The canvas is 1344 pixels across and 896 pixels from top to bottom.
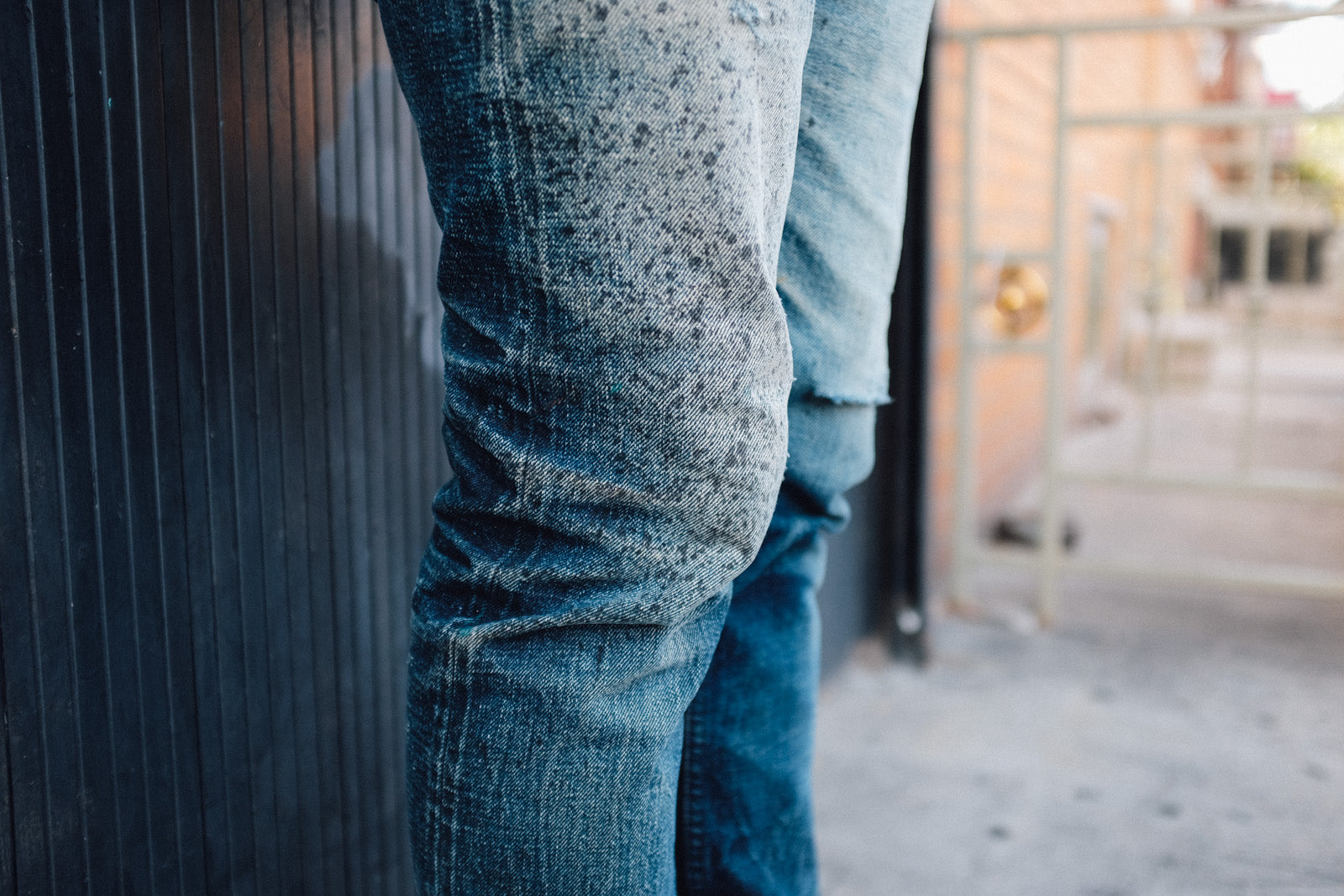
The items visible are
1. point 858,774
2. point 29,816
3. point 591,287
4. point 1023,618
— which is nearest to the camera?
point 591,287

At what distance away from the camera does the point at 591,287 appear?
22.5 inches

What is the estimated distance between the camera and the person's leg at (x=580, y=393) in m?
0.56

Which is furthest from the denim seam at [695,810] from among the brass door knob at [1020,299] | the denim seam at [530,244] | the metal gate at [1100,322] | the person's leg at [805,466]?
the brass door knob at [1020,299]

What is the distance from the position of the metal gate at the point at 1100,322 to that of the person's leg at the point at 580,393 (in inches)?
69.1

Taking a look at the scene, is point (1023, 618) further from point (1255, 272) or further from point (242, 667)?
point (242, 667)

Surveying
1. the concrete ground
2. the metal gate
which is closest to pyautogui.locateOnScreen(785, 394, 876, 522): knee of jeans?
the concrete ground

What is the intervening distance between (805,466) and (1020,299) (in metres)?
1.99

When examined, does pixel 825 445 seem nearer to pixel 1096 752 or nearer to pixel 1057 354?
pixel 1096 752

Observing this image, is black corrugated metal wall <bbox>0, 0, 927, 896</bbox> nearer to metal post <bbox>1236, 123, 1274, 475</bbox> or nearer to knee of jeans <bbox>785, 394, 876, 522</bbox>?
knee of jeans <bbox>785, 394, 876, 522</bbox>

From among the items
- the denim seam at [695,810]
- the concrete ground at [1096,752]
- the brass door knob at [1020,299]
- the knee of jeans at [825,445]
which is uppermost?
the brass door knob at [1020,299]

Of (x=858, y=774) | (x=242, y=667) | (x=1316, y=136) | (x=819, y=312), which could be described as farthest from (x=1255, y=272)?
(x=1316, y=136)

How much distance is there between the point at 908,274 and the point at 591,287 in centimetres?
186

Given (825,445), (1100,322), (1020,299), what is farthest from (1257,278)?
(1100,322)

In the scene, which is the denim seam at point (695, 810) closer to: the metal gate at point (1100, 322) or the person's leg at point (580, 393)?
the person's leg at point (580, 393)
